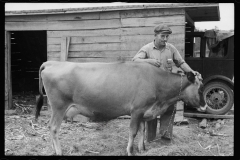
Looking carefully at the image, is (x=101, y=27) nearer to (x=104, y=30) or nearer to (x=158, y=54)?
(x=104, y=30)

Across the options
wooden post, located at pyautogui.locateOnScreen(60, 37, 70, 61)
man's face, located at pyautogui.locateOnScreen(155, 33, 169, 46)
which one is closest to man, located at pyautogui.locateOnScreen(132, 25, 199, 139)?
man's face, located at pyautogui.locateOnScreen(155, 33, 169, 46)

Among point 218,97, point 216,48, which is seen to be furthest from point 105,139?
point 216,48

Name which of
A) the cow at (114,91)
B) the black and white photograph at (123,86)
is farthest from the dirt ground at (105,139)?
the cow at (114,91)

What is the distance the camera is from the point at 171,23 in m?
8.41

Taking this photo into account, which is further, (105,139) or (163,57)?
(105,139)

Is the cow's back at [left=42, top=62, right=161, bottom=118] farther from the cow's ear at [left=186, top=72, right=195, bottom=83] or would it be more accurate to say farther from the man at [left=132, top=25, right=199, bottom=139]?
the cow's ear at [left=186, top=72, right=195, bottom=83]

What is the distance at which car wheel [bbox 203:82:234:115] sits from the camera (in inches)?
363

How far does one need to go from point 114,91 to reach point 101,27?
3993mm

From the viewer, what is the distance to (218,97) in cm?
934

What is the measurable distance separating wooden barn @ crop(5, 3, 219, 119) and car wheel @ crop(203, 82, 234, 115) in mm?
1920
